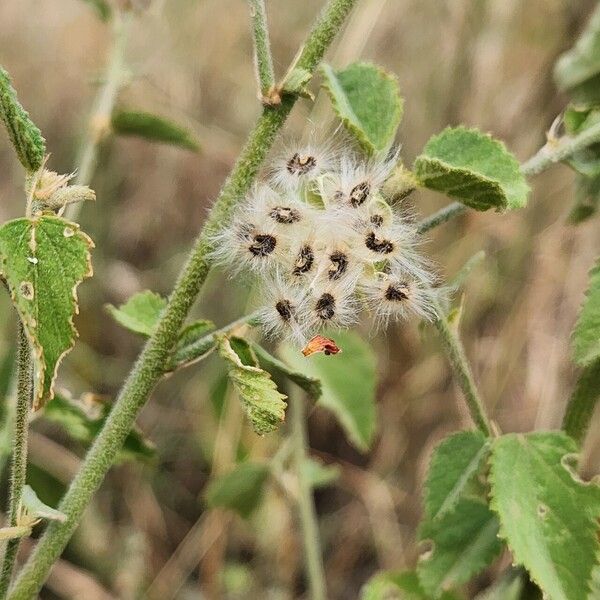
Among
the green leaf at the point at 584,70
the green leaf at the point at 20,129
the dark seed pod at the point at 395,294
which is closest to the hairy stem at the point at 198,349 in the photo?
the dark seed pod at the point at 395,294

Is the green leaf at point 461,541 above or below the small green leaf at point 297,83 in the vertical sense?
below

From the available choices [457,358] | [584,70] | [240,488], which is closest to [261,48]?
[457,358]

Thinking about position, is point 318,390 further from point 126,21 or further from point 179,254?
point 179,254

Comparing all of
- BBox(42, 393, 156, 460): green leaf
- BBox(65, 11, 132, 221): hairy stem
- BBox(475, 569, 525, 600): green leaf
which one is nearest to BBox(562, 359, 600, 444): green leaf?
BBox(475, 569, 525, 600): green leaf

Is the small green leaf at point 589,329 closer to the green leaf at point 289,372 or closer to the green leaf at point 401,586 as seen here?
the green leaf at point 289,372

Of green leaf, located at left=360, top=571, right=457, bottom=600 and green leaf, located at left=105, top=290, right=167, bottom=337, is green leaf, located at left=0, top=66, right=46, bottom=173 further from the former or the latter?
green leaf, located at left=360, top=571, right=457, bottom=600

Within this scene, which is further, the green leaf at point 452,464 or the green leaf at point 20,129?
the green leaf at point 452,464
